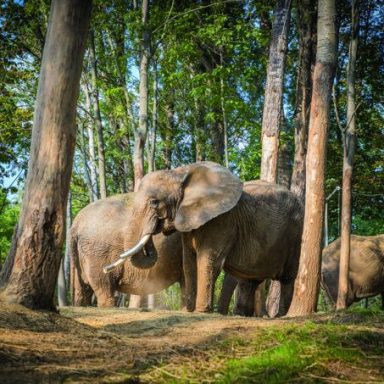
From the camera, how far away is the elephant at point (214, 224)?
11.9 meters

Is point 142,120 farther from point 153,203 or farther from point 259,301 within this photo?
point 259,301

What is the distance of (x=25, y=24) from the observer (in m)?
20.1

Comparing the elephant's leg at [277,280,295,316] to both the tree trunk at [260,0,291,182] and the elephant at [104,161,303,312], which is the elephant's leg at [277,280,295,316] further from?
the tree trunk at [260,0,291,182]

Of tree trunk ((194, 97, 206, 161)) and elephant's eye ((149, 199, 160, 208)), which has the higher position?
tree trunk ((194, 97, 206, 161))

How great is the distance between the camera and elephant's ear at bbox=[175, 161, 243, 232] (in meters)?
11.9

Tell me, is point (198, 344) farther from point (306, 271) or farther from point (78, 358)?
point (306, 271)

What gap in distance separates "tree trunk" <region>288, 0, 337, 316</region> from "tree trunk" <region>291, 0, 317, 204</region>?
630 centimetres

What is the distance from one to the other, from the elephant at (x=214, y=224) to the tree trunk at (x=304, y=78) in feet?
11.3

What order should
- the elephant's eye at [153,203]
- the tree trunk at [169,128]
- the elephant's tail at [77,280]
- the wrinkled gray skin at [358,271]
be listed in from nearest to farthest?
1. the elephant's eye at [153,203]
2. the elephant's tail at [77,280]
3. the wrinkled gray skin at [358,271]
4. the tree trunk at [169,128]

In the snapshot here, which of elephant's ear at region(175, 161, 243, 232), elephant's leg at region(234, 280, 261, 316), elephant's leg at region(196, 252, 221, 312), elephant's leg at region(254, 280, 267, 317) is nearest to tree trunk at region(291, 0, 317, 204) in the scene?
elephant's leg at region(254, 280, 267, 317)

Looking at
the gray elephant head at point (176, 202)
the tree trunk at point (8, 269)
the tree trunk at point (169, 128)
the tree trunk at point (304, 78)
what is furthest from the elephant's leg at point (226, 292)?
the tree trunk at point (169, 128)

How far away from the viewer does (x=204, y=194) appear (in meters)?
12.1

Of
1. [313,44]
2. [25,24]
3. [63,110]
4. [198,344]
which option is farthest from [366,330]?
[25,24]

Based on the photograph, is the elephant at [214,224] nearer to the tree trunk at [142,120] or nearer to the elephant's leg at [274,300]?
the elephant's leg at [274,300]
